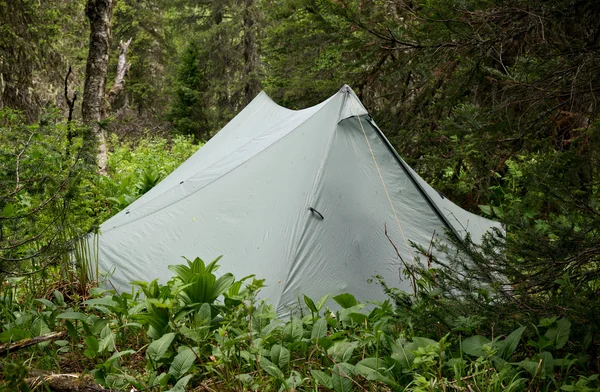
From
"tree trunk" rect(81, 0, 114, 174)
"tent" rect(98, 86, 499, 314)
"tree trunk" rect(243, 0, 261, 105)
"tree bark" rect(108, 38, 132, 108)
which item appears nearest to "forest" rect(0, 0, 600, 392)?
"tent" rect(98, 86, 499, 314)

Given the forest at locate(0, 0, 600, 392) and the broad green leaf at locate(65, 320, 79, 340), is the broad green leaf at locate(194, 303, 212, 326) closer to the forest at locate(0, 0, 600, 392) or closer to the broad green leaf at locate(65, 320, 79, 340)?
the forest at locate(0, 0, 600, 392)

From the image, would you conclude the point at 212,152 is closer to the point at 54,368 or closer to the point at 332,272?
the point at 332,272

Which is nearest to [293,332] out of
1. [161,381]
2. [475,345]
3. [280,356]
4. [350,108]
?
[280,356]

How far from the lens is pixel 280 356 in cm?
304

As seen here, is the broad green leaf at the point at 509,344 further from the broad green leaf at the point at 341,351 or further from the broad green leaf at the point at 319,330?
the broad green leaf at the point at 319,330

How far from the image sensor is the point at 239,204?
535cm

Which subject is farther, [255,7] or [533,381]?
[255,7]

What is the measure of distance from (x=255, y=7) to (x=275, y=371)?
61.3 ft

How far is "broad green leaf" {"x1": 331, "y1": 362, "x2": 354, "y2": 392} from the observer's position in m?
2.74

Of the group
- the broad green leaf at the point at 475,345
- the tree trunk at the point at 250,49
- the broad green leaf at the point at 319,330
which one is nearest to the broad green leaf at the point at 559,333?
the broad green leaf at the point at 475,345

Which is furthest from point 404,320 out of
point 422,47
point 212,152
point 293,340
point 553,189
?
point 212,152

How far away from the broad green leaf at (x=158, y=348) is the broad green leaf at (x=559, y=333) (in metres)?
1.89

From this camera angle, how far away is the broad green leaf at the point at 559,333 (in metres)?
2.71

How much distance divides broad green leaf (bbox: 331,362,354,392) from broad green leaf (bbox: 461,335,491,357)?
56 centimetres
